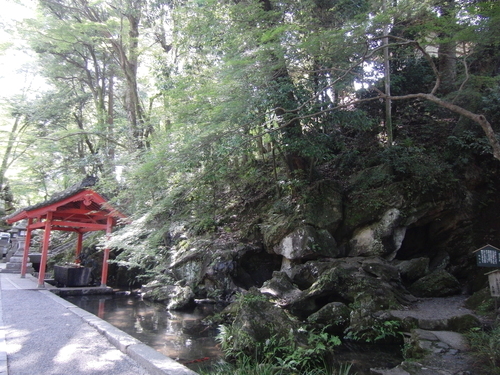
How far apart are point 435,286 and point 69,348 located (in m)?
8.83

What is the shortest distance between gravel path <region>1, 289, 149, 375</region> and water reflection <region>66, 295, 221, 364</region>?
1.53m

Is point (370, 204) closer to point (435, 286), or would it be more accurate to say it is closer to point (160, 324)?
point (435, 286)

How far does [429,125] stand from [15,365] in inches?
586

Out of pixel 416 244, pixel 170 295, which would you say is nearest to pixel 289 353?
pixel 170 295

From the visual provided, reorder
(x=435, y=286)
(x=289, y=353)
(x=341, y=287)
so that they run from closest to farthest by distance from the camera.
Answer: (x=289, y=353), (x=341, y=287), (x=435, y=286)

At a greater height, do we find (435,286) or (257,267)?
(257,267)

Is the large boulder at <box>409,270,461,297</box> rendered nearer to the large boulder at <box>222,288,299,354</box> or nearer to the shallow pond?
the shallow pond

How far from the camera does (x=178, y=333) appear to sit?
25.5ft

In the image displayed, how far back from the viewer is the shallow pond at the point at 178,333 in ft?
19.6

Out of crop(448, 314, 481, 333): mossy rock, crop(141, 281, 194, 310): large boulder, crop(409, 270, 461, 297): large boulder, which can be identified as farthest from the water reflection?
crop(409, 270, 461, 297): large boulder

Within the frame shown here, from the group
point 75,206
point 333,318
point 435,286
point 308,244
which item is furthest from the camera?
point 75,206

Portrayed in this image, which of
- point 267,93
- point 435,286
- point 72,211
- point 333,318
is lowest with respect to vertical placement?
point 333,318

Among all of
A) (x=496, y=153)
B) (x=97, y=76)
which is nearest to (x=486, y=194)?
(x=496, y=153)

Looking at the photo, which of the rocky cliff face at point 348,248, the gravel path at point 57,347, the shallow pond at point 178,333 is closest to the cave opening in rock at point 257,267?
the rocky cliff face at point 348,248
